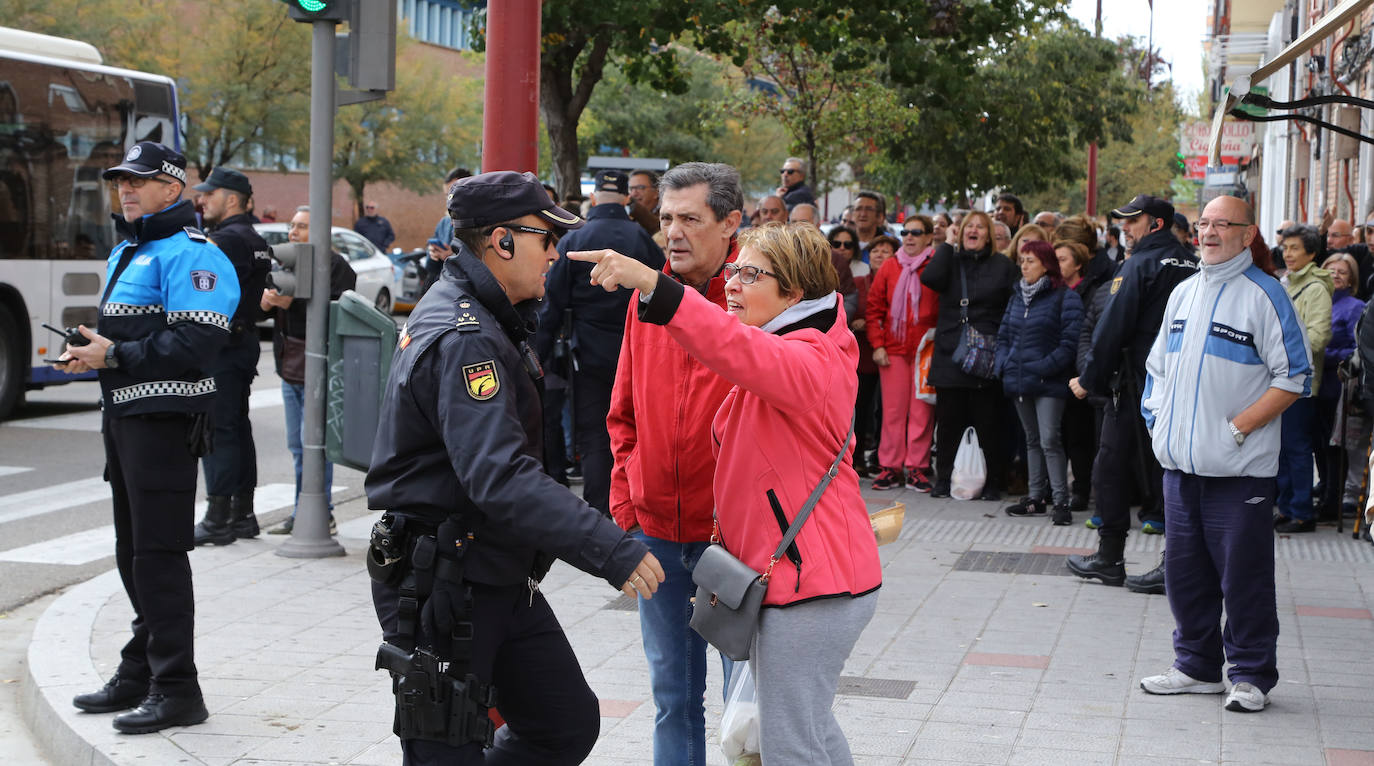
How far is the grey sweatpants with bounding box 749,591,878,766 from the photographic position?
3.47m

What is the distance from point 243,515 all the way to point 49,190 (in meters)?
6.89

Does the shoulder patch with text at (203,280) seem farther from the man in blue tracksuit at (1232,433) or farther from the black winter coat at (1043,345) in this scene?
the black winter coat at (1043,345)

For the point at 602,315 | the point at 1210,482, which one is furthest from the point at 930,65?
the point at 1210,482

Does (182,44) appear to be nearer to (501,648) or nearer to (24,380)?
(24,380)

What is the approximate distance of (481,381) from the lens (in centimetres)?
337

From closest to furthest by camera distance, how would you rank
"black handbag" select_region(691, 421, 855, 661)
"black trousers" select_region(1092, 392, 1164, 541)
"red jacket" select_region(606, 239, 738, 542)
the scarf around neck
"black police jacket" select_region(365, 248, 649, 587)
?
"black police jacket" select_region(365, 248, 649, 587), "black handbag" select_region(691, 421, 855, 661), "red jacket" select_region(606, 239, 738, 542), "black trousers" select_region(1092, 392, 1164, 541), the scarf around neck

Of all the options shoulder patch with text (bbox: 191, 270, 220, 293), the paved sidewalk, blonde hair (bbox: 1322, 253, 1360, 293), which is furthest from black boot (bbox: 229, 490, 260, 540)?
blonde hair (bbox: 1322, 253, 1360, 293)

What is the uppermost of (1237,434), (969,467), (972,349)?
(972,349)

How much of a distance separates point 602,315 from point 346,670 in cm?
260

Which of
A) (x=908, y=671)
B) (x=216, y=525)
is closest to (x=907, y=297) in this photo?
(x=216, y=525)

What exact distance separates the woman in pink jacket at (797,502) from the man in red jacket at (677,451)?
1.29ft

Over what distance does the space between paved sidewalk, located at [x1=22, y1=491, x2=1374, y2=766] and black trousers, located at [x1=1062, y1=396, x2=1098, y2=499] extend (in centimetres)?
168

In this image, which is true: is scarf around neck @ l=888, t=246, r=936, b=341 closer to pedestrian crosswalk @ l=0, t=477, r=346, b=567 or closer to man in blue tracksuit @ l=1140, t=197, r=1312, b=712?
pedestrian crosswalk @ l=0, t=477, r=346, b=567

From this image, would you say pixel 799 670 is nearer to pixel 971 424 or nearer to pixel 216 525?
pixel 216 525
